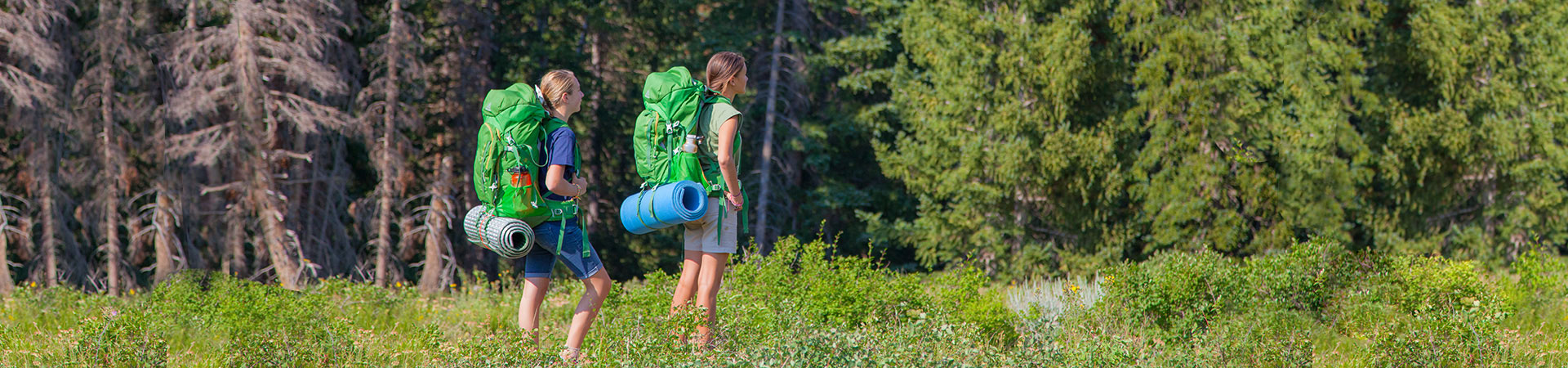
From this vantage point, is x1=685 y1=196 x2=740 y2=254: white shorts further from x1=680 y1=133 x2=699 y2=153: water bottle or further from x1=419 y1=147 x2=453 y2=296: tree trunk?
x1=419 y1=147 x2=453 y2=296: tree trunk

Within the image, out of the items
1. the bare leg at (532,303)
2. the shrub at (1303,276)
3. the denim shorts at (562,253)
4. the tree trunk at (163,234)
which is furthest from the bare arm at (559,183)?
the tree trunk at (163,234)

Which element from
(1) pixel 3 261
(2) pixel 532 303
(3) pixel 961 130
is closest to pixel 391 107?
(1) pixel 3 261

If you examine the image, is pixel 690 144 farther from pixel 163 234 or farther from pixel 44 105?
pixel 44 105

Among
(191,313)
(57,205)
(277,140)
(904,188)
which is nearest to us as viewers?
(191,313)

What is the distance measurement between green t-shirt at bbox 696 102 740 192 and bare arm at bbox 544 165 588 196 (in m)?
0.61

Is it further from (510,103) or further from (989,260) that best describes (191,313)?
(989,260)

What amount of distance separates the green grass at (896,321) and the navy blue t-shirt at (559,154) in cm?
66

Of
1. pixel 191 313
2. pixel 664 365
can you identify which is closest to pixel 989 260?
pixel 191 313

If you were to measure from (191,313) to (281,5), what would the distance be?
10.3 m

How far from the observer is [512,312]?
7797 millimetres

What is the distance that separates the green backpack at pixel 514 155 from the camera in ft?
16.3

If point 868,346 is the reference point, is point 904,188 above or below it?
below

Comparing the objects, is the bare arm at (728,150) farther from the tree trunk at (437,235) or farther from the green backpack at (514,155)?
the tree trunk at (437,235)

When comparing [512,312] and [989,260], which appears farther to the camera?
[989,260]
